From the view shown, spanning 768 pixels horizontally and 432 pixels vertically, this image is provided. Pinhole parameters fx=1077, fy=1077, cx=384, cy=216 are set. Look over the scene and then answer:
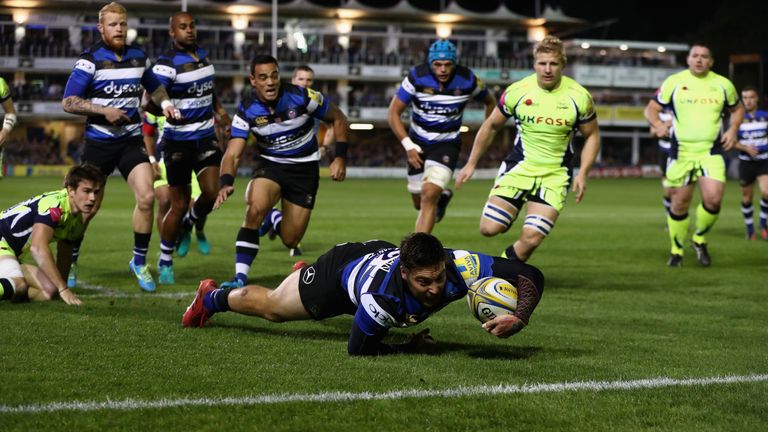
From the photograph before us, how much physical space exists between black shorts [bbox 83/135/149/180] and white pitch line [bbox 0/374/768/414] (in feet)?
17.4

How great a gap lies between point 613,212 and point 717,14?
208 feet

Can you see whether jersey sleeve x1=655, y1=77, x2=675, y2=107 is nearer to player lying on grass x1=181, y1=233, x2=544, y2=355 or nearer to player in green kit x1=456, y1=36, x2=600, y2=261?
player in green kit x1=456, y1=36, x2=600, y2=261

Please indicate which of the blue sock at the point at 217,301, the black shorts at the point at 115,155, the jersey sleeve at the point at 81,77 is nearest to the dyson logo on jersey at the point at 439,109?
the black shorts at the point at 115,155

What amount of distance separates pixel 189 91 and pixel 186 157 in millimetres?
659

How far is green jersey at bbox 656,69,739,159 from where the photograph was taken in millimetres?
12344

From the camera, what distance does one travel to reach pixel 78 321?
24.2ft

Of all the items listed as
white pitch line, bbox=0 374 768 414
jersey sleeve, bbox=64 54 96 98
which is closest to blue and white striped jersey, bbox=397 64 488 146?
jersey sleeve, bbox=64 54 96 98

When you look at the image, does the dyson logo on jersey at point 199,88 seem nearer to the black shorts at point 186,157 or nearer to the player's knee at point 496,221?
the black shorts at point 186,157

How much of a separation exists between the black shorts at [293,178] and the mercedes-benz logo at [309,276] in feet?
10.2

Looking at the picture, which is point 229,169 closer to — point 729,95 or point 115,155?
point 115,155

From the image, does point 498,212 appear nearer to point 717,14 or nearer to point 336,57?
point 336,57

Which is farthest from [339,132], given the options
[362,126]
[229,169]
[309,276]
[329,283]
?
[362,126]

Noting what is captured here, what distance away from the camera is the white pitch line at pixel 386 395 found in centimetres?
471

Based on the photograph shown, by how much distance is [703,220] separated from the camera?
41.5ft
